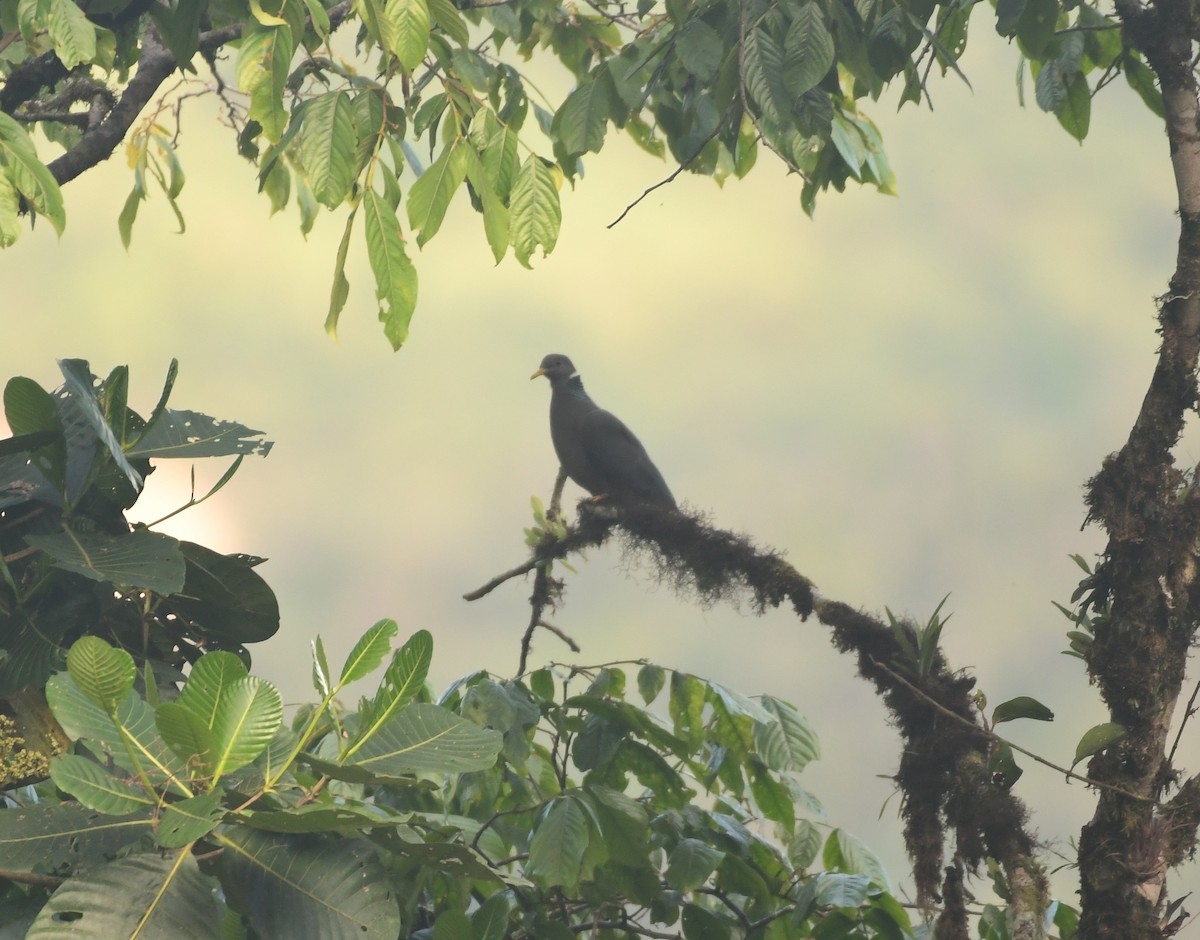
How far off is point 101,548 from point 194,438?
8.9 inches

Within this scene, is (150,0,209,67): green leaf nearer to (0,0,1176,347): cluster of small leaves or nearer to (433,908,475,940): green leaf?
(0,0,1176,347): cluster of small leaves

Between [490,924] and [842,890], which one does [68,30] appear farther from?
[842,890]

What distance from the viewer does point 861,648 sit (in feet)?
7.77

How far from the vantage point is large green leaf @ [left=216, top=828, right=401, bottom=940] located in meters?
1.17

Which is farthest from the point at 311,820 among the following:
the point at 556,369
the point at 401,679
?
the point at 556,369

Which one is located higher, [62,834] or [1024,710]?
[1024,710]

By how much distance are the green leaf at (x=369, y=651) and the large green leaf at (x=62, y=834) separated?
23 cm

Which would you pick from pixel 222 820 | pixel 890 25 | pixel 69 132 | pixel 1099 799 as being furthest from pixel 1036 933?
pixel 69 132

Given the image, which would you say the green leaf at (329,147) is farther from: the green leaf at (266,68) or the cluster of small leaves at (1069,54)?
the cluster of small leaves at (1069,54)

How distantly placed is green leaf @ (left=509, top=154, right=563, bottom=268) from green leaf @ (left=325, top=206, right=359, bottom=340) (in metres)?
0.29

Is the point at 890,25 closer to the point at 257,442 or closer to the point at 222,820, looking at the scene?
the point at 257,442

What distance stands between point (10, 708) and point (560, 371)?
3179mm

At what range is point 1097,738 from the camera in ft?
5.86

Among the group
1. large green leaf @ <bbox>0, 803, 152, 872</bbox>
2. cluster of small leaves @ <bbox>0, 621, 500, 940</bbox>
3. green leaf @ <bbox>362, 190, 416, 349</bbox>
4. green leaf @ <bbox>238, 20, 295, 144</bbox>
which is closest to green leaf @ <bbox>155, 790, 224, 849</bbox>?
cluster of small leaves @ <bbox>0, 621, 500, 940</bbox>
